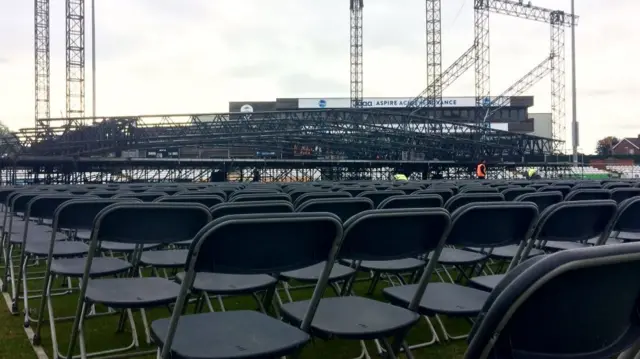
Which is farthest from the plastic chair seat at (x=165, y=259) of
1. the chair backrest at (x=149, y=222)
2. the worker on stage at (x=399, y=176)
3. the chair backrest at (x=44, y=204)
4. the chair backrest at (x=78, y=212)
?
the worker on stage at (x=399, y=176)

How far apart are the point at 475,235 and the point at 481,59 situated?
64296 millimetres

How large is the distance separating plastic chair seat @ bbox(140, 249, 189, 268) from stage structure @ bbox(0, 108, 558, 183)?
2131 cm

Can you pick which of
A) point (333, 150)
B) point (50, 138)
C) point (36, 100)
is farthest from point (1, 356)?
point (36, 100)

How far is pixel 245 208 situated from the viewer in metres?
2.90

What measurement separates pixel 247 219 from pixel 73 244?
307cm

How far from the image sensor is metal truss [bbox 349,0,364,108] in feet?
205

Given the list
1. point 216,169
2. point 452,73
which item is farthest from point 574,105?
point 452,73

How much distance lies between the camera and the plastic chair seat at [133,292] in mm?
2479

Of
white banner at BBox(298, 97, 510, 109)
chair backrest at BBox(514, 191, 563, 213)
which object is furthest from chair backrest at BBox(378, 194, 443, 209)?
white banner at BBox(298, 97, 510, 109)

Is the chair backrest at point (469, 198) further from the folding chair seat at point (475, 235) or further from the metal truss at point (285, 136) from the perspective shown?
the metal truss at point (285, 136)

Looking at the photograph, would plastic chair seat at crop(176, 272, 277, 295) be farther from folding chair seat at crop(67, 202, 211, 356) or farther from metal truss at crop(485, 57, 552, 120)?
metal truss at crop(485, 57, 552, 120)

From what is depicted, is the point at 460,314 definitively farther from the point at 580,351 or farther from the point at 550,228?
the point at 580,351

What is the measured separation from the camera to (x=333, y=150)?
43.3 metres

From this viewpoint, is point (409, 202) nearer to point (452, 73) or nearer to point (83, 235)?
point (83, 235)
